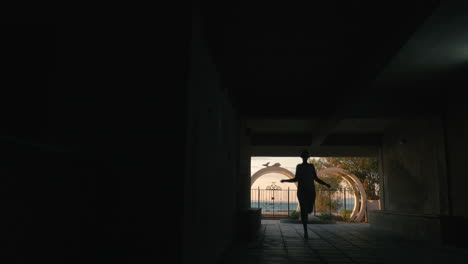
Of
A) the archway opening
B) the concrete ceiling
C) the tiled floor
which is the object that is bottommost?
the tiled floor

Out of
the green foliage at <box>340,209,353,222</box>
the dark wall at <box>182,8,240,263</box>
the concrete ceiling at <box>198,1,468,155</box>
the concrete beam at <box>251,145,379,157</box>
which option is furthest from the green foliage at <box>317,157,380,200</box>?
the dark wall at <box>182,8,240,263</box>

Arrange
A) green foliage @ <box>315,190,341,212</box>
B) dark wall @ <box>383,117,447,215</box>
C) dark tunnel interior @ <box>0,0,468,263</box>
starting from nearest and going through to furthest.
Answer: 1. dark tunnel interior @ <box>0,0,468,263</box>
2. dark wall @ <box>383,117,447,215</box>
3. green foliage @ <box>315,190,341,212</box>

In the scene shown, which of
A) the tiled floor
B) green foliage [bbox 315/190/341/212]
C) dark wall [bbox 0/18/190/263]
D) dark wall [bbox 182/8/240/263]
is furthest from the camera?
green foliage [bbox 315/190/341/212]

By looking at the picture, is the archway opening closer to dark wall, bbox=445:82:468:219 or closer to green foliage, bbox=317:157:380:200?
green foliage, bbox=317:157:380:200

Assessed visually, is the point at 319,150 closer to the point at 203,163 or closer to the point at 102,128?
the point at 203,163

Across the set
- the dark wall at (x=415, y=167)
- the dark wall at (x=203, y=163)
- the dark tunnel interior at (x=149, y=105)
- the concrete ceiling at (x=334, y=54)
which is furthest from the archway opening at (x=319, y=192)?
the dark wall at (x=203, y=163)

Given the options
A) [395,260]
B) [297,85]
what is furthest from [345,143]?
[395,260]

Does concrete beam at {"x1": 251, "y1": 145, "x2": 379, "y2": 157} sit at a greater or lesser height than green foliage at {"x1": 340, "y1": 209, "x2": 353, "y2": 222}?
greater

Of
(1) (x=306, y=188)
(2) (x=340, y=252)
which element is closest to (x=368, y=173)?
(1) (x=306, y=188)

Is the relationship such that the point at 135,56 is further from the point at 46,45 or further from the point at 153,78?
the point at 46,45

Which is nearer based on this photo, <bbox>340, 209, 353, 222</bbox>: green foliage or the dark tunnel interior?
the dark tunnel interior

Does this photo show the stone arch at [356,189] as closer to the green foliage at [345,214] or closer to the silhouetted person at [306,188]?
the green foliage at [345,214]

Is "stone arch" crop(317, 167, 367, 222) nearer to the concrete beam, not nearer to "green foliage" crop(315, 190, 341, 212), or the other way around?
"green foliage" crop(315, 190, 341, 212)

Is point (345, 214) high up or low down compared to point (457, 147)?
down
